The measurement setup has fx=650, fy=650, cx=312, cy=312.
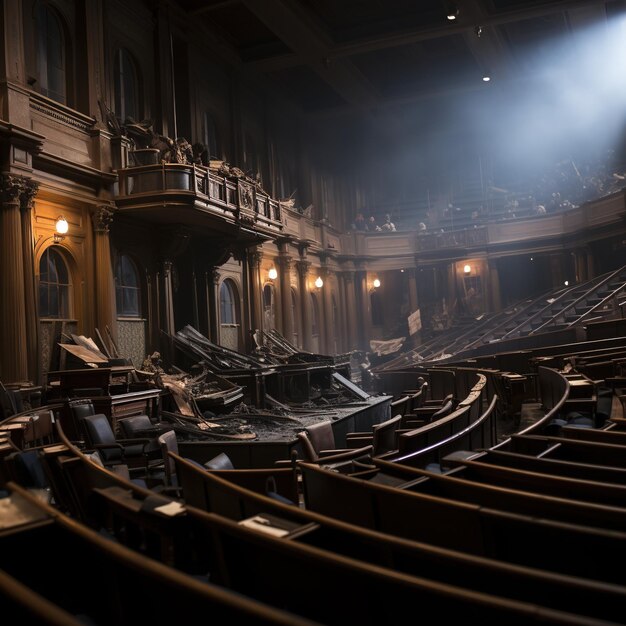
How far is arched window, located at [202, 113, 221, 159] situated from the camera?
1806cm

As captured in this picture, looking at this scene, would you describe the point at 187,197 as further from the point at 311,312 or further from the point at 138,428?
the point at 311,312

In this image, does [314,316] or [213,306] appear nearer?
[213,306]

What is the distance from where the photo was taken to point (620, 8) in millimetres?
21281

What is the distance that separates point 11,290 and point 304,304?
13467mm

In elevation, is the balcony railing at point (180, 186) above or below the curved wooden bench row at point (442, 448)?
above

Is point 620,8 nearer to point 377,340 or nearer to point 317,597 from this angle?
point 377,340

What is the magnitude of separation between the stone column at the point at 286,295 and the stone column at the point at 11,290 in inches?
447

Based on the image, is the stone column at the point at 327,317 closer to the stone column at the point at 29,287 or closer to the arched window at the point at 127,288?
the arched window at the point at 127,288

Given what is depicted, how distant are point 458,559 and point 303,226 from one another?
71.1 ft

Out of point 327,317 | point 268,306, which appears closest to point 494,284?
point 327,317

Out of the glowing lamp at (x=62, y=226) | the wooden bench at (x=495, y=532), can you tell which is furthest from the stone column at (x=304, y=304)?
the wooden bench at (x=495, y=532)

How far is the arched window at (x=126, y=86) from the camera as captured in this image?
13977mm

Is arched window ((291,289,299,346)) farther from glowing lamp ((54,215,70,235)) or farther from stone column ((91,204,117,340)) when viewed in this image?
glowing lamp ((54,215,70,235))

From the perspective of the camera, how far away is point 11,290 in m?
10.2
